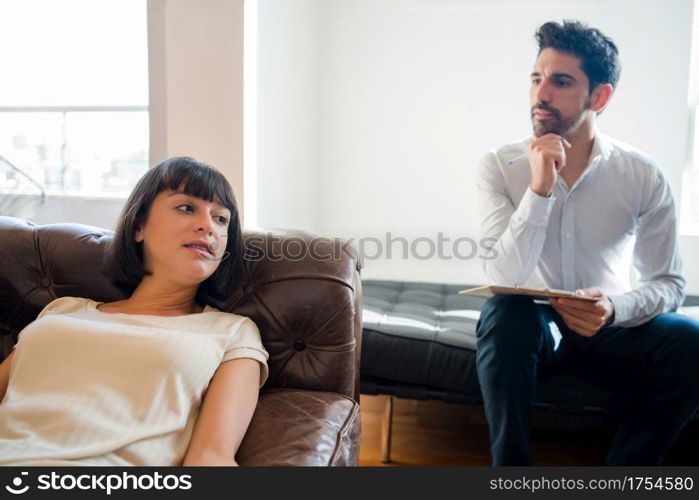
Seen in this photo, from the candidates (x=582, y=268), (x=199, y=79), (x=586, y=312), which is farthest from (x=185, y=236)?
(x=199, y=79)

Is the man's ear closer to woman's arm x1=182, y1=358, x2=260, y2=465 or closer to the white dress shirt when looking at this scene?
the white dress shirt

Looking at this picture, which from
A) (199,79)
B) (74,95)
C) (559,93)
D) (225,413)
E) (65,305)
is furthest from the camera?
(74,95)

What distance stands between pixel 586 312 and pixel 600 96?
712 millimetres

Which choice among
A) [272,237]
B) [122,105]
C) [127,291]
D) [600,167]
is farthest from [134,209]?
[122,105]

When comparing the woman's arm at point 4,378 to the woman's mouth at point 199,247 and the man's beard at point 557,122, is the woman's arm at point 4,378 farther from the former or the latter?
the man's beard at point 557,122

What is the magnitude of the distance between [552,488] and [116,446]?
0.82m

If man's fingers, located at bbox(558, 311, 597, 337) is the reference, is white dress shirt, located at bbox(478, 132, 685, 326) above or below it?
above

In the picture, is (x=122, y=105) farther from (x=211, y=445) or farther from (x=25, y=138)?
(x=211, y=445)

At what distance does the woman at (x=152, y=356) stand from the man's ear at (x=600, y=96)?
1.18 metres

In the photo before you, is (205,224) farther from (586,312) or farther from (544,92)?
(544,92)

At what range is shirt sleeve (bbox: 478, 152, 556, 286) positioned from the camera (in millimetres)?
1502

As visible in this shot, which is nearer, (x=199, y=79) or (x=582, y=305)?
(x=582, y=305)

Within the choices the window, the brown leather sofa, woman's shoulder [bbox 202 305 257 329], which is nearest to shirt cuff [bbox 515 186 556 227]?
the brown leather sofa

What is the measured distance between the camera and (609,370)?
4.73 feet
